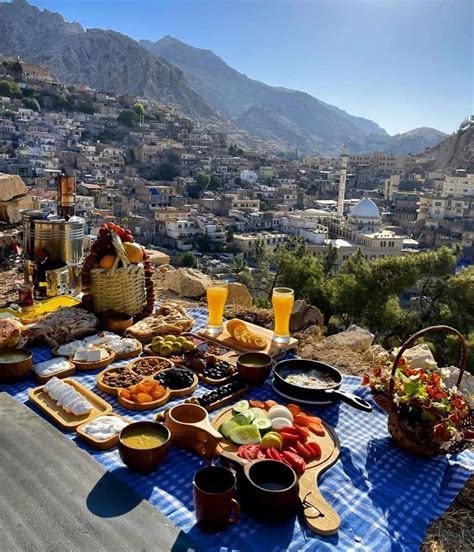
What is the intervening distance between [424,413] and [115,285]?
2026 mm

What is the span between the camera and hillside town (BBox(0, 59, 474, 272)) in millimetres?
36938

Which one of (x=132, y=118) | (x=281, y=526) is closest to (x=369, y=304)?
(x=281, y=526)

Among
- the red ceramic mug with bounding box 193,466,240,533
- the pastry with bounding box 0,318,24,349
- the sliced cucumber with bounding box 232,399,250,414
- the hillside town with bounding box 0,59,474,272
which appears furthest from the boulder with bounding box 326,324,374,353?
the hillside town with bounding box 0,59,474,272

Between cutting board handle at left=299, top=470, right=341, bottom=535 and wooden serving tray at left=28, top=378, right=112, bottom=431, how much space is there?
892mm

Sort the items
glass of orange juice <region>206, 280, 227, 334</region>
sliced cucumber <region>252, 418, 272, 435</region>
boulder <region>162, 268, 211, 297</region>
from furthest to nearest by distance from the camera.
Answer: boulder <region>162, 268, 211, 297</region> < glass of orange juice <region>206, 280, 227, 334</region> < sliced cucumber <region>252, 418, 272, 435</region>

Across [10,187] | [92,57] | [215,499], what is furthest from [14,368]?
[92,57]

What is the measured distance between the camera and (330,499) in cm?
170

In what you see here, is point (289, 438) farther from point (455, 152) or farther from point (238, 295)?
point (455, 152)

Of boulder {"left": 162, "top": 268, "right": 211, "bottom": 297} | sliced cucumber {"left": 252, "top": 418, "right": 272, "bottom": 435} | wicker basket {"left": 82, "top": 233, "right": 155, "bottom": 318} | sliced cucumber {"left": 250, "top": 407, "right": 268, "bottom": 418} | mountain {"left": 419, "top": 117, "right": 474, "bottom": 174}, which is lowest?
boulder {"left": 162, "top": 268, "right": 211, "bottom": 297}

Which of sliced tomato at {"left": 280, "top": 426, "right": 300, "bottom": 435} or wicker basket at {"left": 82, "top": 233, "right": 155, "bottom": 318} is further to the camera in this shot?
wicker basket at {"left": 82, "top": 233, "right": 155, "bottom": 318}

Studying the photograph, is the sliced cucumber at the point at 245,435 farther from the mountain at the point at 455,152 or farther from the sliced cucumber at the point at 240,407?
the mountain at the point at 455,152

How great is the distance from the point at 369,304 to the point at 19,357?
681cm

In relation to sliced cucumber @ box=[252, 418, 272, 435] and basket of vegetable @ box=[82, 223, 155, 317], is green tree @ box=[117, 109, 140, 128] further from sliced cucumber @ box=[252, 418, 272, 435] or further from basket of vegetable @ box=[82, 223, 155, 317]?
sliced cucumber @ box=[252, 418, 272, 435]

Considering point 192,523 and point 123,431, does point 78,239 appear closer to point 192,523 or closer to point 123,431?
point 123,431
